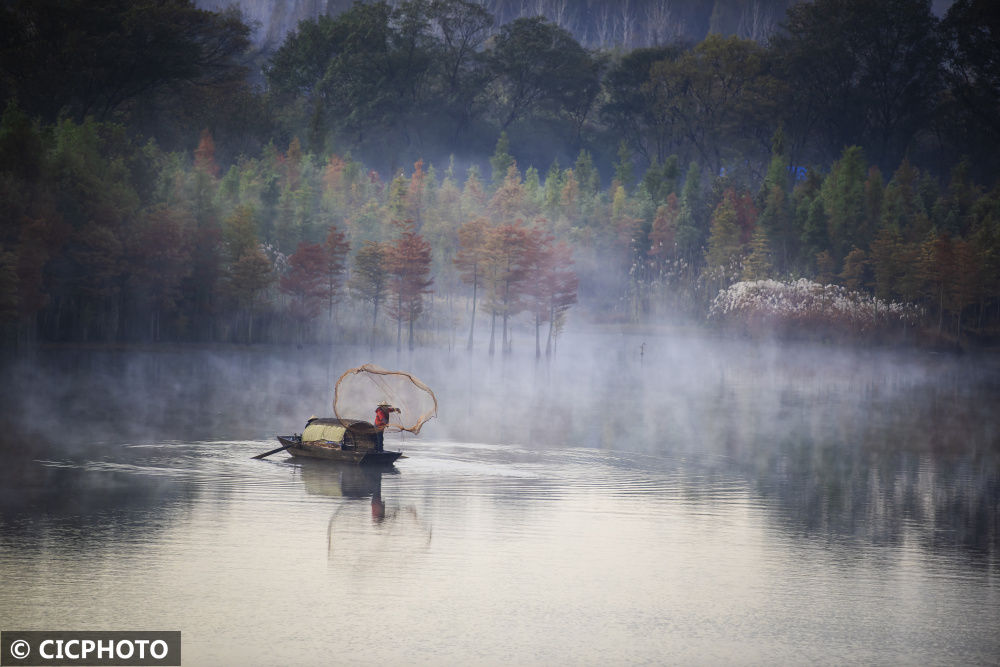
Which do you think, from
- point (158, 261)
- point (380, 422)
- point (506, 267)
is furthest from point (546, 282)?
point (380, 422)

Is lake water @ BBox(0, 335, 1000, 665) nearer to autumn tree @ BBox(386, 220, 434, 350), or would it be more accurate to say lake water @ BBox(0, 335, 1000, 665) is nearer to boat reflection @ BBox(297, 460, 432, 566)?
boat reflection @ BBox(297, 460, 432, 566)

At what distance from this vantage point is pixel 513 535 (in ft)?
112

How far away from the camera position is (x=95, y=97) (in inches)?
5655

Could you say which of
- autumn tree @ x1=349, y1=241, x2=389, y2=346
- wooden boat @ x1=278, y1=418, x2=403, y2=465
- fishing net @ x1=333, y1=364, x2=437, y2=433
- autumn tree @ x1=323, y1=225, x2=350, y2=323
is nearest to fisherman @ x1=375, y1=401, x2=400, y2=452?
wooden boat @ x1=278, y1=418, x2=403, y2=465

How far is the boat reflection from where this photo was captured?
3238cm

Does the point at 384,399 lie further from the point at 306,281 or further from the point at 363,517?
the point at 306,281

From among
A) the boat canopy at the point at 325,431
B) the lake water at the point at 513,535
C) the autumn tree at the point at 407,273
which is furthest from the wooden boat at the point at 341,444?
the autumn tree at the point at 407,273

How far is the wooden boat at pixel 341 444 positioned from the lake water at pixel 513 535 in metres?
0.59

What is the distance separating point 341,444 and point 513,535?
1325 cm

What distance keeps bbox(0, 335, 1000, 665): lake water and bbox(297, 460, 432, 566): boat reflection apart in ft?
0.46

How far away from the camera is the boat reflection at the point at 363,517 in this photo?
32375mm

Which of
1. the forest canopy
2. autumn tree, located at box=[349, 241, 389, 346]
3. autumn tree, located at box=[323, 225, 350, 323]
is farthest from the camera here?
autumn tree, located at box=[349, 241, 389, 346]

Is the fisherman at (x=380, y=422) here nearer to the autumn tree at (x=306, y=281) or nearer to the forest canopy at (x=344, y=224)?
the forest canopy at (x=344, y=224)

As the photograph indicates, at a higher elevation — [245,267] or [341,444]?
[245,267]
